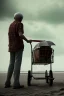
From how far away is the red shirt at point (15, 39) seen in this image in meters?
7.46

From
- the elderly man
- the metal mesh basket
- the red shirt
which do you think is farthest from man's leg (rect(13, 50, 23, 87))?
the metal mesh basket

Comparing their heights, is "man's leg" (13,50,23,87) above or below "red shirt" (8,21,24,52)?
below

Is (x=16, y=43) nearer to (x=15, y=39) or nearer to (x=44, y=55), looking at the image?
(x=15, y=39)

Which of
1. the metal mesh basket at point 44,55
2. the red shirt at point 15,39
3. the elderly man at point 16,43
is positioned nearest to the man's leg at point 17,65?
the elderly man at point 16,43

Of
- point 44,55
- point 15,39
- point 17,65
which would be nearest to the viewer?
point 17,65

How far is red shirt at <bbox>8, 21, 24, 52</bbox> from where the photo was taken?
746cm

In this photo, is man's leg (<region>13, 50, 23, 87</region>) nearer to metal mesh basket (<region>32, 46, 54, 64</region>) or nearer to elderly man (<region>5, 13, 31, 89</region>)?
elderly man (<region>5, 13, 31, 89</region>)

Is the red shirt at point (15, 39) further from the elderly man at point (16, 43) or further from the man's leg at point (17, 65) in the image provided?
the man's leg at point (17, 65)

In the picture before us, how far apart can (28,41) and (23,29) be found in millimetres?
438

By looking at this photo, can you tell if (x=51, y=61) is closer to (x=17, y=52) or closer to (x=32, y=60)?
(x=32, y=60)

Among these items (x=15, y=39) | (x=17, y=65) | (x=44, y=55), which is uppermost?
(x=15, y=39)

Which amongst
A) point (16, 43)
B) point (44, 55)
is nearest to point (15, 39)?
point (16, 43)

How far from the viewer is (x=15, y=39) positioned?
7.54 meters

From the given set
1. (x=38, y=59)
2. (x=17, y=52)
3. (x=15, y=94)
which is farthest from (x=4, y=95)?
(x=38, y=59)
